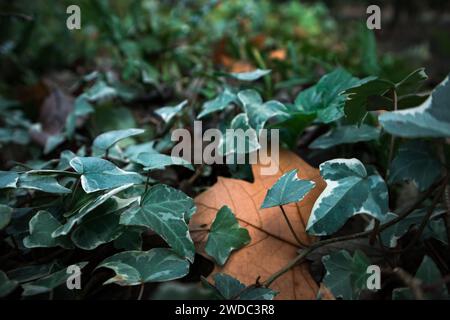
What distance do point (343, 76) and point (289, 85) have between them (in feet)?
1.07

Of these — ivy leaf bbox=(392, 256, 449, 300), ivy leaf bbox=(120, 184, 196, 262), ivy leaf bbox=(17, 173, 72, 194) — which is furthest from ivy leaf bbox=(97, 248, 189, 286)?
ivy leaf bbox=(392, 256, 449, 300)

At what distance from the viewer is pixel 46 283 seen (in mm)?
578

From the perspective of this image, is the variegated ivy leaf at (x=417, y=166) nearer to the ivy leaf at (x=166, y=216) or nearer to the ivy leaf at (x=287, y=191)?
the ivy leaf at (x=287, y=191)

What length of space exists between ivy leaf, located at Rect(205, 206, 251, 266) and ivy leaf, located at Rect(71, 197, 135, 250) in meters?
0.14

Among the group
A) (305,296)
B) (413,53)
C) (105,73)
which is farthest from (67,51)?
(413,53)


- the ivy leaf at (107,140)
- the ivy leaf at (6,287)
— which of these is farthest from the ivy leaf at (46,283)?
the ivy leaf at (107,140)

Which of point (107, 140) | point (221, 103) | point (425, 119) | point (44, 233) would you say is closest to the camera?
point (425, 119)

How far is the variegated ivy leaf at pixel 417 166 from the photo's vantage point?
587 mm

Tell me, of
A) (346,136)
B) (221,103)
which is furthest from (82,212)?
(346,136)

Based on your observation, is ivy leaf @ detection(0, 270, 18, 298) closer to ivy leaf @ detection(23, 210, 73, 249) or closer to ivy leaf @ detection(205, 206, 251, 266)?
ivy leaf @ detection(23, 210, 73, 249)

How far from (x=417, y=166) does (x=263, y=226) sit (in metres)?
0.27

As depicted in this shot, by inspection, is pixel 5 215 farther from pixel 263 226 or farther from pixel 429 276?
pixel 429 276

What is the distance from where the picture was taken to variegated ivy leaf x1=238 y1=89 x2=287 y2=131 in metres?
0.83

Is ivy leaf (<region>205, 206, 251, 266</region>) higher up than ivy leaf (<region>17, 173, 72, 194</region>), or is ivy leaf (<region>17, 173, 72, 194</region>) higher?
ivy leaf (<region>17, 173, 72, 194</region>)
